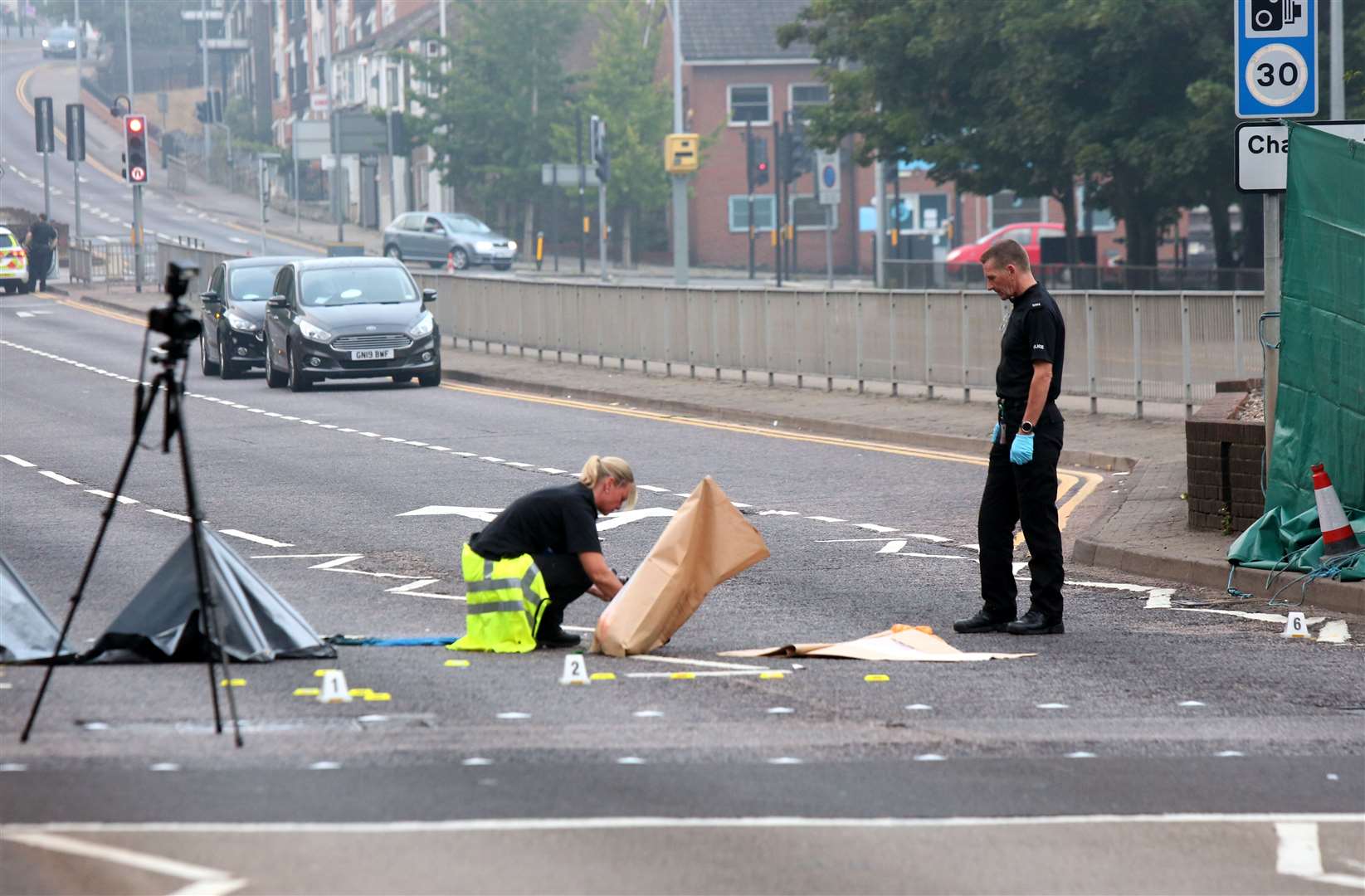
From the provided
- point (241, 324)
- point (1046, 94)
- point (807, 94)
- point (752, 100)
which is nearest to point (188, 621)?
point (241, 324)

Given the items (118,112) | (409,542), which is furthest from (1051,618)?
(118,112)

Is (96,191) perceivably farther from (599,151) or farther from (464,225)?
(599,151)

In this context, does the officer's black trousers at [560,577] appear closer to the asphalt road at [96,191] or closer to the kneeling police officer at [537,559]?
the kneeling police officer at [537,559]

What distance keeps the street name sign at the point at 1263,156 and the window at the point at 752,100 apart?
64.5 m

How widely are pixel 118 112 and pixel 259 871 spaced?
202 ft

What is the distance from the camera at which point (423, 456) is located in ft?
67.7

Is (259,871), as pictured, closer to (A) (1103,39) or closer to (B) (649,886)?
(B) (649,886)

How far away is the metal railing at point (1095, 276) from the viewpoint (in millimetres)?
35000

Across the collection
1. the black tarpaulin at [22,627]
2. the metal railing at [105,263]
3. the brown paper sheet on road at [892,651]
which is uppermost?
the metal railing at [105,263]

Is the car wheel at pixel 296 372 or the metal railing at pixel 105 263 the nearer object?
the car wheel at pixel 296 372

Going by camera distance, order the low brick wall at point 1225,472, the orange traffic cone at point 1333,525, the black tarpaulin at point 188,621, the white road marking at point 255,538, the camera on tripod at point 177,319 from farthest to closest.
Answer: the white road marking at point 255,538 → the low brick wall at point 1225,472 → the orange traffic cone at point 1333,525 → the black tarpaulin at point 188,621 → the camera on tripod at point 177,319

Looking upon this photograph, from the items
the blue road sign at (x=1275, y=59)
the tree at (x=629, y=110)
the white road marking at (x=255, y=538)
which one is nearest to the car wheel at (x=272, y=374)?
the white road marking at (x=255, y=538)

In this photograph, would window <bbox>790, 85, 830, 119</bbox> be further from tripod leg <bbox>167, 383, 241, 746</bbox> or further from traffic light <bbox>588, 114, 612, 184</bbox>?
tripod leg <bbox>167, 383, 241, 746</bbox>

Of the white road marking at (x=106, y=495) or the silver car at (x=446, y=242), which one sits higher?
the silver car at (x=446, y=242)
